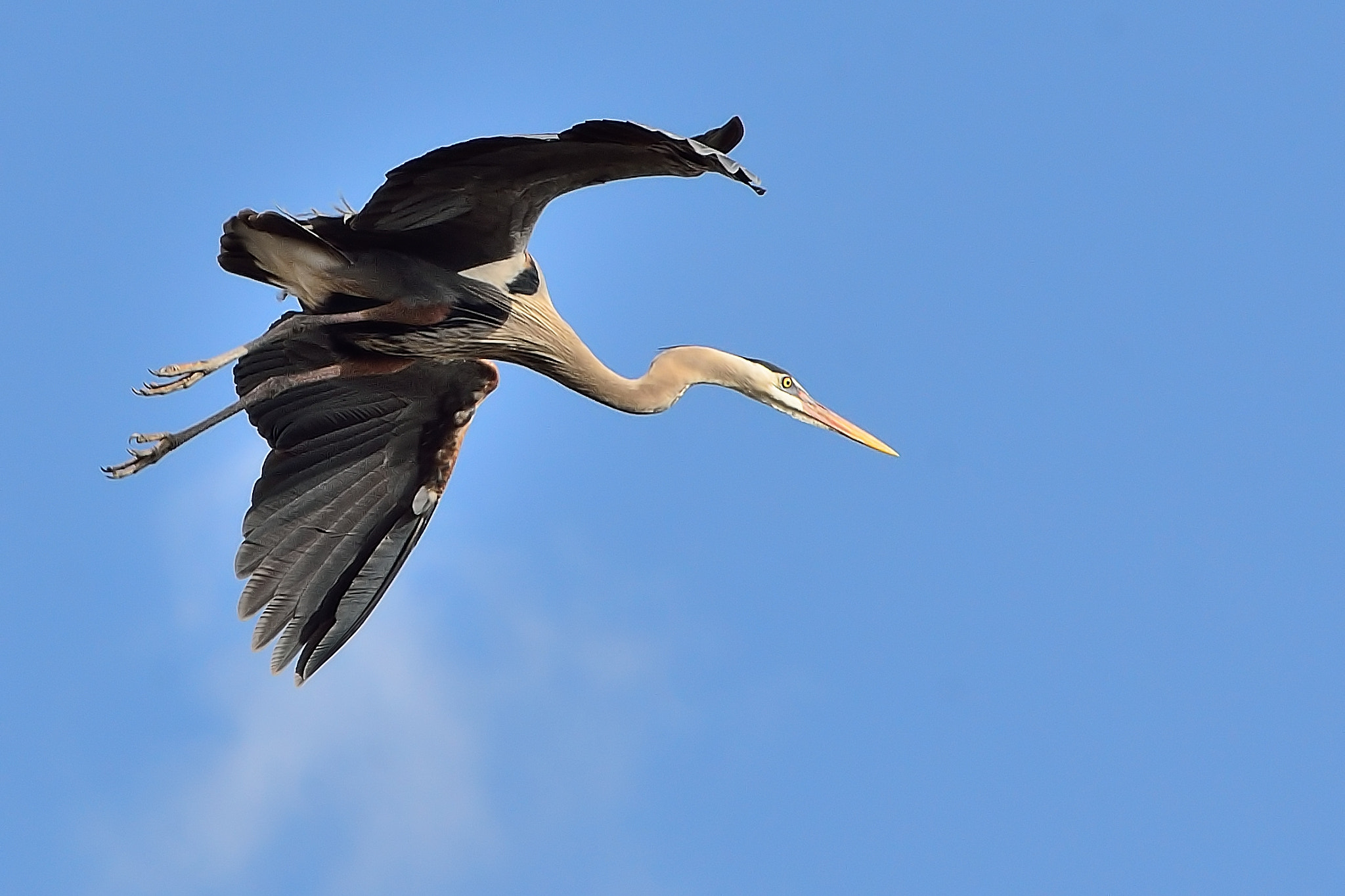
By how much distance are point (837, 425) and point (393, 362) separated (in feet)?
10.1

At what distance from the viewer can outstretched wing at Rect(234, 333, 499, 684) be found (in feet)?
41.1

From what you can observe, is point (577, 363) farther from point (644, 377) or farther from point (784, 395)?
point (784, 395)

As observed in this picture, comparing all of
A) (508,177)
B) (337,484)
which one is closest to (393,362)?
(337,484)

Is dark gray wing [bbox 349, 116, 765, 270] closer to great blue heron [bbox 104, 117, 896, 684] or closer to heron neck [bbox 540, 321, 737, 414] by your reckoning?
Answer: great blue heron [bbox 104, 117, 896, 684]

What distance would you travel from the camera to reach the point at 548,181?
35.2 ft

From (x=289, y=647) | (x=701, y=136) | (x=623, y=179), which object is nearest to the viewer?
(x=701, y=136)

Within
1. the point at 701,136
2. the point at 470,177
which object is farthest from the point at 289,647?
the point at 701,136

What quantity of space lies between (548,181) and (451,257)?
1014mm

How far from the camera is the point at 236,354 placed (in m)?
11.4

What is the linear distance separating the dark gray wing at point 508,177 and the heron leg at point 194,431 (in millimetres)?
1118

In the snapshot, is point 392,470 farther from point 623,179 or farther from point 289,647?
point 623,179

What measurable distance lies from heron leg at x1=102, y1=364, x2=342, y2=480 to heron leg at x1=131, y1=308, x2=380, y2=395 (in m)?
0.25

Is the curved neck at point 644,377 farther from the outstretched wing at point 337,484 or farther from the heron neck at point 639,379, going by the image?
the outstretched wing at point 337,484

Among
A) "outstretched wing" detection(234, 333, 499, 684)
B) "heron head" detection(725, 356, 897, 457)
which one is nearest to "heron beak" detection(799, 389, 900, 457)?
"heron head" detection(725, 356, 897, 457)
